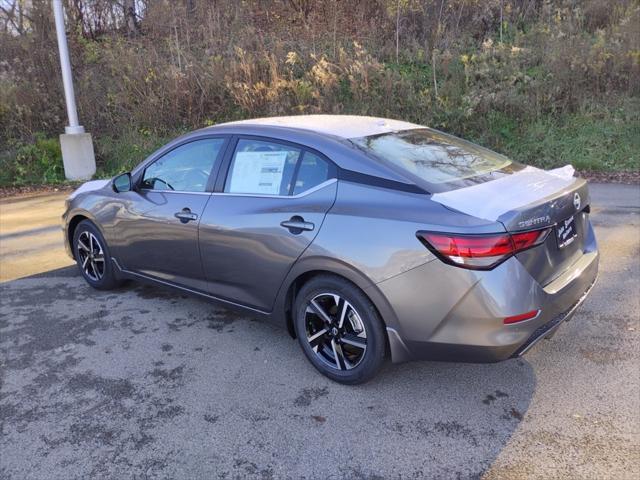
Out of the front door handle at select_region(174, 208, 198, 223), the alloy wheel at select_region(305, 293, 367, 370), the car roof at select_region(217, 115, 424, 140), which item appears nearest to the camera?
the alloy wheel at select_region(305, 293, 367, 370)

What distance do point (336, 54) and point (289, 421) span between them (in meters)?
12.8

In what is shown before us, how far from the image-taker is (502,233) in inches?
112

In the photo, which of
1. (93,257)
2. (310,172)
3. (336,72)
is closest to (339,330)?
A: (310,172)

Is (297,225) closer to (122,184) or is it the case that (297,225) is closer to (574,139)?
(122,184)

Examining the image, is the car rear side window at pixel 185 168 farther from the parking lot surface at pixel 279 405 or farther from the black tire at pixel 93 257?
the parking lot surface at pixel 279 405

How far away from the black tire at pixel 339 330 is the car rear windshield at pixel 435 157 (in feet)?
2.69

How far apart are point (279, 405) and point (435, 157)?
1867 mm

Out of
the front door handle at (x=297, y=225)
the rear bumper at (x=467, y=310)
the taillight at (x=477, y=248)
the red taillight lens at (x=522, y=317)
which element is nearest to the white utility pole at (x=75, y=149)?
the front door handle at (x=297, y=225)

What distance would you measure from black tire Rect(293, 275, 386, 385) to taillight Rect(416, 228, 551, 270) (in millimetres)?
574

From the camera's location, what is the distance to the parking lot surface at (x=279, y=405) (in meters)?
2.78

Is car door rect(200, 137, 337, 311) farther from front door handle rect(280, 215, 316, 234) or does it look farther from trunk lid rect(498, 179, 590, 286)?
trunk lid rect(498, 179, 590, 286)

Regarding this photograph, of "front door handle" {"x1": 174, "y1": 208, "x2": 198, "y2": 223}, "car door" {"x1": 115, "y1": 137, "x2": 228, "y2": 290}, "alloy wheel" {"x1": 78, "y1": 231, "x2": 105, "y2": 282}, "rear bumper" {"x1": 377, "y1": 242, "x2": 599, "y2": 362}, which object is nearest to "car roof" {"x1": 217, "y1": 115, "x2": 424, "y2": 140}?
"car door" {"x1": 115, "y1": 137, "x2": 228, "y2": 290}

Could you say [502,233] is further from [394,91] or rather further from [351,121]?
[394,91]

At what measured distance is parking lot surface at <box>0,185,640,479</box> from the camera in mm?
2781
